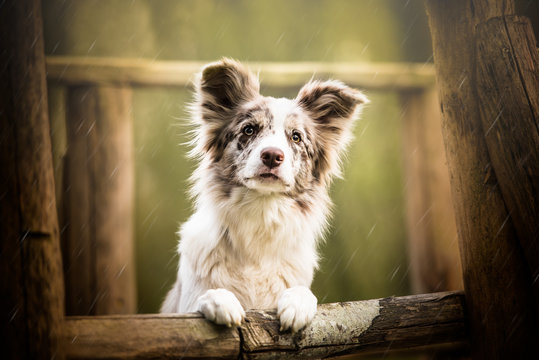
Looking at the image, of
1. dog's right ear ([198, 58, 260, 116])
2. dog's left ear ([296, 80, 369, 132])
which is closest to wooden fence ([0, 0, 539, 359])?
dog's left ear ([296, 80, 369, 132])

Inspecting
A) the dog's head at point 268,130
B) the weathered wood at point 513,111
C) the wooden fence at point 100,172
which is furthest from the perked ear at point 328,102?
the weathered wood at point 513,111

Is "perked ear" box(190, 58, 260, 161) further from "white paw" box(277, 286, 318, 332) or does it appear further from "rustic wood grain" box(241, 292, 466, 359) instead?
"rustic wood grain" box(241, 292, 466, 359)

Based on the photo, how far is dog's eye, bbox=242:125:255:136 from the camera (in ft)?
8.99

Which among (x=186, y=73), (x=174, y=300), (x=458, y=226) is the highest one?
(x=186, y=73)

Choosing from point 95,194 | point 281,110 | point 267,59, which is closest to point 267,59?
point 267,59

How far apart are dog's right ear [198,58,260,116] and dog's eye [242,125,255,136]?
0.29 metres

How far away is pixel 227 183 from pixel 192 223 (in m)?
0.34

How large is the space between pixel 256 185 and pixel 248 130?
398 millimetres

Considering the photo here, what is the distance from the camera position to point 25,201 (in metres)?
1.69

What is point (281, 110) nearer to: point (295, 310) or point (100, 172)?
point (295, 310)

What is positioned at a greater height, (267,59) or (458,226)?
(267,59)

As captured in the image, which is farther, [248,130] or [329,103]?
[329,103]

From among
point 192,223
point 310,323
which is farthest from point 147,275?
point 310,323

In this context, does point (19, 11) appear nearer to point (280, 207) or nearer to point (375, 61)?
point (280, 207)
